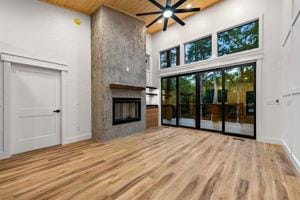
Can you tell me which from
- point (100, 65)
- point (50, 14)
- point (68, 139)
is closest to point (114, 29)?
point (100, 65)

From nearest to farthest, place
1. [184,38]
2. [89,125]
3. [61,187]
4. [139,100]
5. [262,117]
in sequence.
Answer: [61,187]
[262,117]
[89,125]
[139,100]
[184,38]

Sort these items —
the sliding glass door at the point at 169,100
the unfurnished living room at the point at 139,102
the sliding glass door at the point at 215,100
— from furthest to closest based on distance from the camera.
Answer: the sliding glass door at the point at 169,100 < the sliding glass door at the point at 215,100 < the unfurnished living room at the point at 139,102

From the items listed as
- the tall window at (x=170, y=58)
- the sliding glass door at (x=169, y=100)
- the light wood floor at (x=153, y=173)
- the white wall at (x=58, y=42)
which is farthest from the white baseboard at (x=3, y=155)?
the tall window at (x=170, y=58)

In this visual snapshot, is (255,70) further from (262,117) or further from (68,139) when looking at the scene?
(68,139)

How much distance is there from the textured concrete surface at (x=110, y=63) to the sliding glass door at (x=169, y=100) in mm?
1897

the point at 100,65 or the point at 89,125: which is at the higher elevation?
the point at 100,65

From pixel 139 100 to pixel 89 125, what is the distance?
1918mm

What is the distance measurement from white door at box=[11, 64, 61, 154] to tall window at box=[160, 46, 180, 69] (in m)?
4.34

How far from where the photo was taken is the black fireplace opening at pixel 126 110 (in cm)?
475

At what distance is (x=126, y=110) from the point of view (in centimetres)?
519

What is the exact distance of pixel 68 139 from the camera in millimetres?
4262

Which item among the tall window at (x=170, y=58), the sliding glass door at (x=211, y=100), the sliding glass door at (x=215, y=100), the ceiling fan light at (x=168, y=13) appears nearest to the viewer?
the ceiling fan light at (x=168, y=13)

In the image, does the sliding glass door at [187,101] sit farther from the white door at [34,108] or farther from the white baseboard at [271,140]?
the white door at [34,108]

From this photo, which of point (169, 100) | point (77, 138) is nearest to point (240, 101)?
point (169, 100)
